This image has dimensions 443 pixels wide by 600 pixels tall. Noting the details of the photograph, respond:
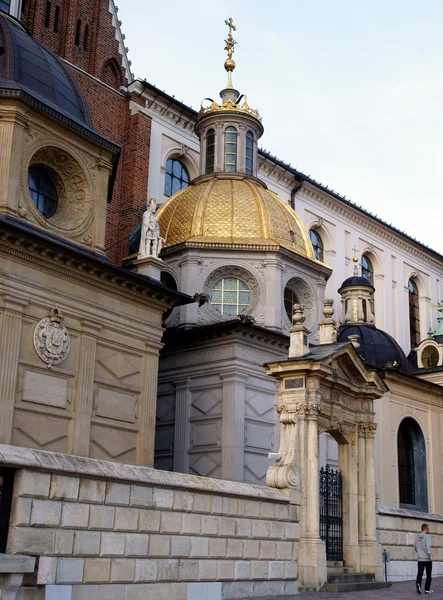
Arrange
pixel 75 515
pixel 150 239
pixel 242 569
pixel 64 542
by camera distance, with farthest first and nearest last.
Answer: pixel 150 239 < pixel 242 569 < pixel 75 515 < pixel 64 542

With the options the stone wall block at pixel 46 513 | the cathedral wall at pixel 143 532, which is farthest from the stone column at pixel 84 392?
the stone wall block at pixel 46 513

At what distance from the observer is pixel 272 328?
80.7 feet

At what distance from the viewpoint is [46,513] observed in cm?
957

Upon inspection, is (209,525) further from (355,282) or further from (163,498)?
(355,282)

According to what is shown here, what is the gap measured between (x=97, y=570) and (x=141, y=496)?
1.18m

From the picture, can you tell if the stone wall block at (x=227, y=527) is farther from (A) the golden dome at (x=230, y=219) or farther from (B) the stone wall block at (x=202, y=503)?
(A) the golden dome at (x=230, y=219)

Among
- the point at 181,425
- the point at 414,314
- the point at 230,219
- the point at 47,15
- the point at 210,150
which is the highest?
the point at 47,15

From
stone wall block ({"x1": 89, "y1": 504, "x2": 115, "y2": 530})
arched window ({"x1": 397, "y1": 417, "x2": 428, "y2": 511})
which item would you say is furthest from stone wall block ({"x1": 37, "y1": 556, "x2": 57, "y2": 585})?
arched window ({"x1": 397, "y1": 417, "x2": 428, "y2": 511})

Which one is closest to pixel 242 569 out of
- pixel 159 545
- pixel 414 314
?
pixel 159 545

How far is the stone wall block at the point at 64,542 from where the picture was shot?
9670 millimetres

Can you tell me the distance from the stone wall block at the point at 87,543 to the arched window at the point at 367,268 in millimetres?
31119

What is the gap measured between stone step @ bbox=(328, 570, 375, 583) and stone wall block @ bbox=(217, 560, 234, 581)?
3.26 metres

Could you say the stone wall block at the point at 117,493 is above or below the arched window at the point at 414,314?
below

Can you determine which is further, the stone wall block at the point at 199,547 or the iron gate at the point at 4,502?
the stone wall block at the point at 199,547
